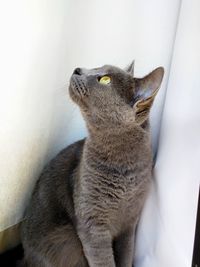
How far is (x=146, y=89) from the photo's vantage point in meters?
0.92

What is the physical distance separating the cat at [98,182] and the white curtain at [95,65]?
52 millimetres

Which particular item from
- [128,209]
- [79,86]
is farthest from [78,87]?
[128,209]

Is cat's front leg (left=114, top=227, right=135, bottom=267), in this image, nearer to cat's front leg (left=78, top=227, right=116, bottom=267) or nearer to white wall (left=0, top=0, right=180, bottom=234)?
cat's front leg (left=78, top=227, right=116, bottom=267)

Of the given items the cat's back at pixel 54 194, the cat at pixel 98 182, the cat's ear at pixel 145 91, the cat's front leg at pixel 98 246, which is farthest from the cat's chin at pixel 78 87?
the cat's front leg at pixel 98 246

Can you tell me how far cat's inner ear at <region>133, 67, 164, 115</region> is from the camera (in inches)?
35.5

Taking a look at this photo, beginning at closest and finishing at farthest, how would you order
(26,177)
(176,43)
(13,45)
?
1. (13,45)
2. (176,43)
3. (26,177)

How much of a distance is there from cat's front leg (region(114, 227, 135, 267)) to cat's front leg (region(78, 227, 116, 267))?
0.29ft

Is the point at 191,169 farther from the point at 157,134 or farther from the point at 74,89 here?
the point at 74,89

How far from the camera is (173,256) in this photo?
108 cm

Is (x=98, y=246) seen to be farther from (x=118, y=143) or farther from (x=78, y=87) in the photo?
(x=78, y=87)

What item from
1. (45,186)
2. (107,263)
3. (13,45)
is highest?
(13,45)

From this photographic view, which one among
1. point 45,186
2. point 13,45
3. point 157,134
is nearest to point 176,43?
point 157,134

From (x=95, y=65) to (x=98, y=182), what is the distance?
11.7 inches

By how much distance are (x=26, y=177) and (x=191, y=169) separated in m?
0.42
